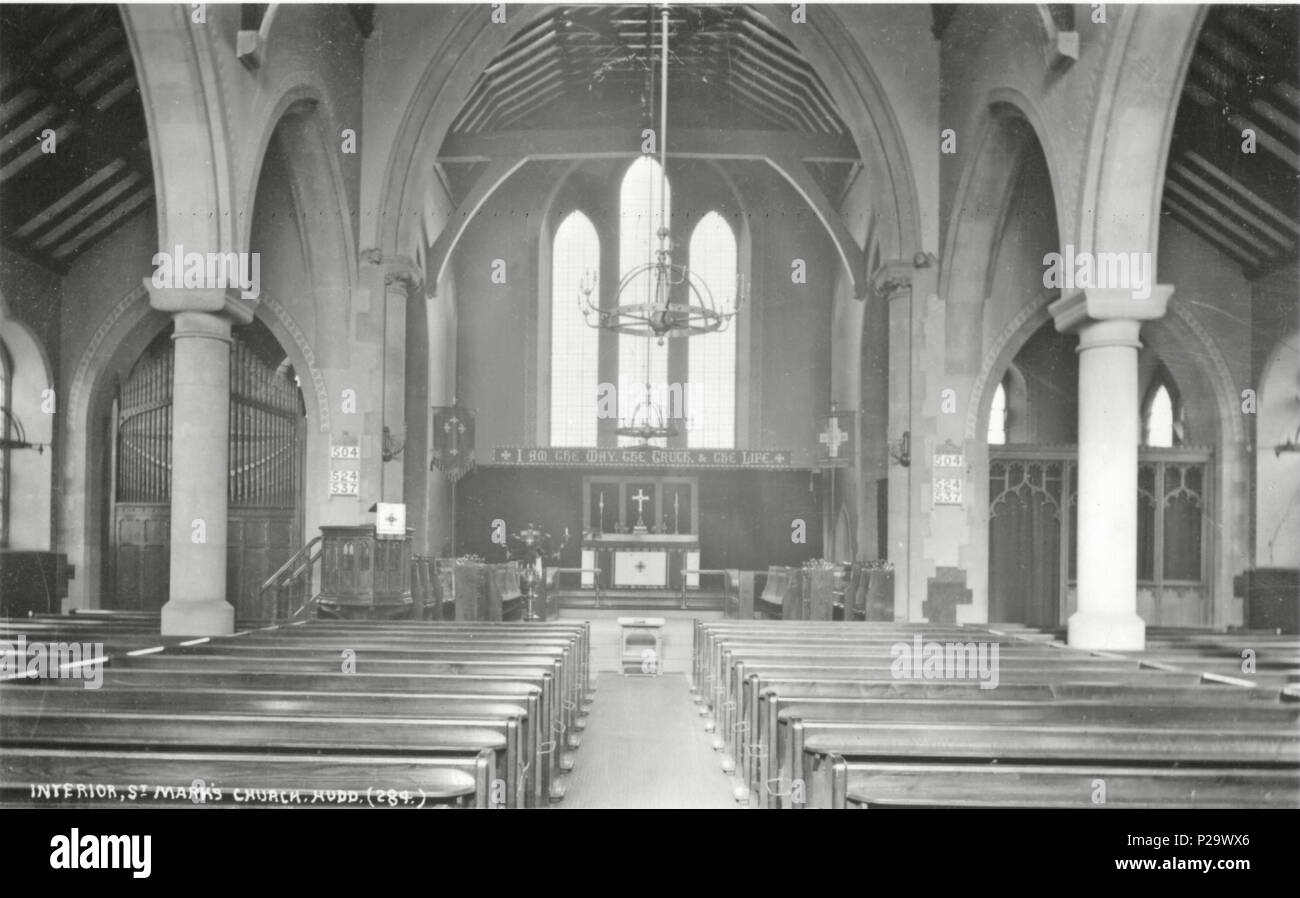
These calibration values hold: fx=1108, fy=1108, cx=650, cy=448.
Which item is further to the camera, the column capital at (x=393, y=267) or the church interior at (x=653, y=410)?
the column capital at (x=393, y=267)

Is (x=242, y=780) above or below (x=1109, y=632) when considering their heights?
above

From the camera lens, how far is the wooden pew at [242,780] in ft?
8.86

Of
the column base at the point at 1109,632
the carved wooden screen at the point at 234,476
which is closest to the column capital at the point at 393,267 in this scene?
the carved wooden screen at the point at 234,476

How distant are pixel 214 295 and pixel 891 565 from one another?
248 inches

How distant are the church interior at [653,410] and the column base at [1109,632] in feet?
0.11

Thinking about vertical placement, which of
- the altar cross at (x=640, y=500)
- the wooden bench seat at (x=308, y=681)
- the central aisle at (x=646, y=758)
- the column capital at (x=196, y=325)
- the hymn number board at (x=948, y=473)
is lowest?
the central aisle at (x=646, y=758)

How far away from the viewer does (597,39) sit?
47.1ft

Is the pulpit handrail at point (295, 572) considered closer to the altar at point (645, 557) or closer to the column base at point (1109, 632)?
the column base at point (1109, 632)

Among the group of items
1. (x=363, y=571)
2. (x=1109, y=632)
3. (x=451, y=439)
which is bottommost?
(x=1109, y=632)

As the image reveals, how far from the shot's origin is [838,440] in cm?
1622

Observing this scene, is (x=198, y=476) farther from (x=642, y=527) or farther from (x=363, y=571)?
(x=642, y=527)

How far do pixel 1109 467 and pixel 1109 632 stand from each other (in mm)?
1047

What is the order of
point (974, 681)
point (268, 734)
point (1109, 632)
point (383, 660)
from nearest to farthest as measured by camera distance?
point (268, 734) → point (974, 681) → point (383, 660) → point (1109, 632)

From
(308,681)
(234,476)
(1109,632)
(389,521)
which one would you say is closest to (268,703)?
(308,681)
